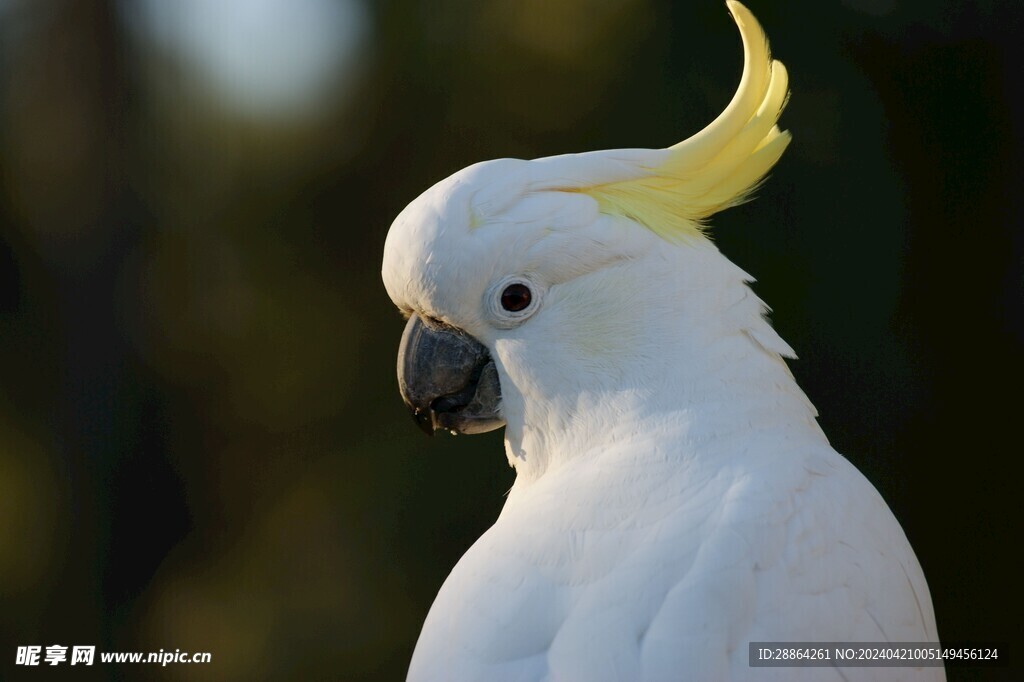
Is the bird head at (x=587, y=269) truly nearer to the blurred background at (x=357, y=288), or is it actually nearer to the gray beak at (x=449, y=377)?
the gray beak at (x=449, y=377)

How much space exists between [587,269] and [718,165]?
0.78 feet

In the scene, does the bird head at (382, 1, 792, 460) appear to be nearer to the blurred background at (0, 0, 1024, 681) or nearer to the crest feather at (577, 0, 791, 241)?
the crest feather at (577, 0, 791, 241)

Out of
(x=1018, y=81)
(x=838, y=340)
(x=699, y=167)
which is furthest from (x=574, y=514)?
(x=1018, y=81)

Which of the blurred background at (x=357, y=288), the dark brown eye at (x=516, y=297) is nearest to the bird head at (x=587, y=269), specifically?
the dark brown eye at (x=516, y=297)

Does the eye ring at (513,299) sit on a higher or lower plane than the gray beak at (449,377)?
higher

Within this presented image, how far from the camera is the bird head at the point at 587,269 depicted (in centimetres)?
119

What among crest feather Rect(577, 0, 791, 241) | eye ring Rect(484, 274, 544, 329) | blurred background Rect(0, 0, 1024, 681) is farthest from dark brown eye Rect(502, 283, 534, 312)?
blurred background Rect(0, 0, 1024, 681)

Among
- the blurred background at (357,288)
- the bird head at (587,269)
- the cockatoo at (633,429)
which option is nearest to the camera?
the cockatoo at (633,429)

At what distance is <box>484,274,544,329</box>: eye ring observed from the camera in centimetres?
120

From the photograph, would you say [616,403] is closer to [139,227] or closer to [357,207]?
[357,207]

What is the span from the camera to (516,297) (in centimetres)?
121

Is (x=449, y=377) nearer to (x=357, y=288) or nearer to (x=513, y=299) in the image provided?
(x=513, y=299)

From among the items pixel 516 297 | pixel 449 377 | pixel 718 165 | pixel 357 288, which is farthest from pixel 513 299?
pixel 357 288

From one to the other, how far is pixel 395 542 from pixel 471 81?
1502 millimetres
